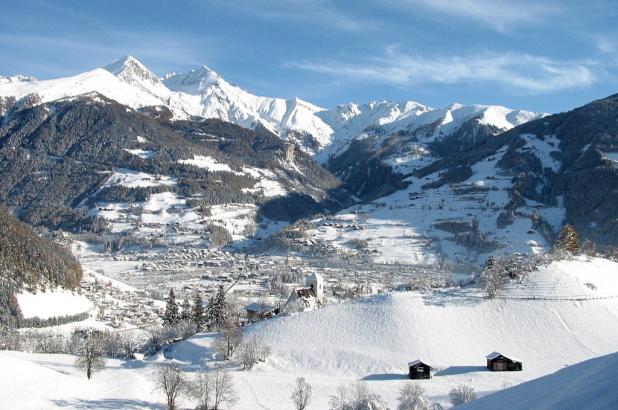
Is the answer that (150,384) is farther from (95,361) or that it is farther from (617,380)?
(617,380)

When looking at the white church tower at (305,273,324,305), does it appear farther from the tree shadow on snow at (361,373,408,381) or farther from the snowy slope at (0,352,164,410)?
the snowy slope at (0,352,164,410)

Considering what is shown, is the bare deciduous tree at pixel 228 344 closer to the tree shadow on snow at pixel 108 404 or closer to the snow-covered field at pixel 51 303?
the tree shadow on snow at pixel 108 404

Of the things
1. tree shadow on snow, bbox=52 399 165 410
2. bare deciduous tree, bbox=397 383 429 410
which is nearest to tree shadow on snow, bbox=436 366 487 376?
bare deciduous tree, bbox=397 383 429 410

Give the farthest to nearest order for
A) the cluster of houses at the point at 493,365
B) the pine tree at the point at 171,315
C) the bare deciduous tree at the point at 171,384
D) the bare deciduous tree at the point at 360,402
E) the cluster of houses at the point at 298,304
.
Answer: the pine tree at the point at 171,315
the cluster of houses at the point at 298,304
the cluster of houses at the point at 493,365
the bare deciduous tree at the point at 171,384
the bare deciduous tree at the point at 360,402

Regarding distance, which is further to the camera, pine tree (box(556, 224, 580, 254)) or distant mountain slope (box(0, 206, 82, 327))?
distant mountain slope (box(0, 206, 82, 327))

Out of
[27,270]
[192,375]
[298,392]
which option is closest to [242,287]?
[27,270]

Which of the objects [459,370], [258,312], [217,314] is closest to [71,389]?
[217,314]

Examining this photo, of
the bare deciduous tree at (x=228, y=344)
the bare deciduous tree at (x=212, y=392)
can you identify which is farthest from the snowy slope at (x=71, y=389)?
the bare deciduous tree at (x=228, y=344)
